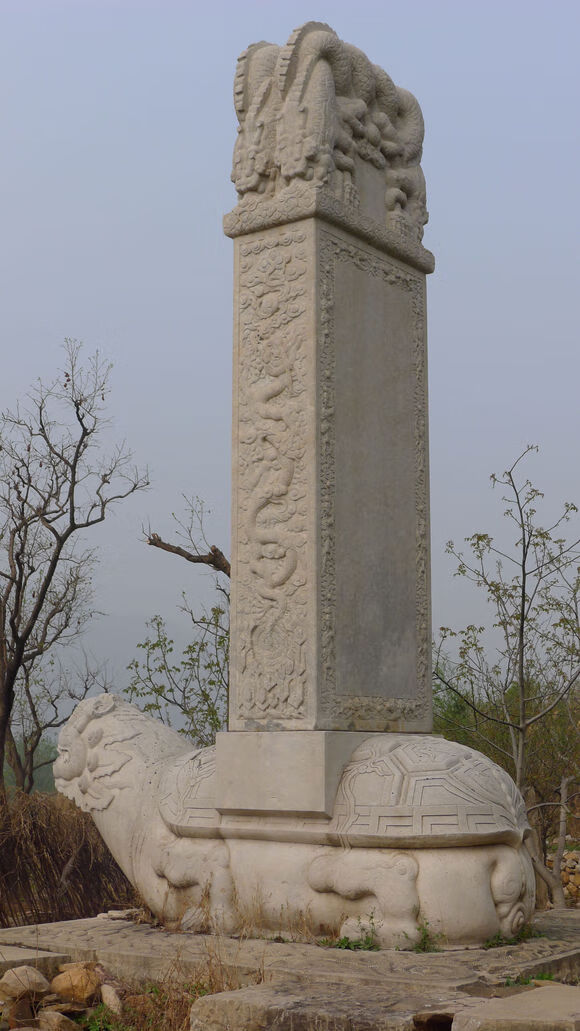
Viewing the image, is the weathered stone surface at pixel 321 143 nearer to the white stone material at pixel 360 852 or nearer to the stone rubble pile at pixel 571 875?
the white stone material at pixel 360 852

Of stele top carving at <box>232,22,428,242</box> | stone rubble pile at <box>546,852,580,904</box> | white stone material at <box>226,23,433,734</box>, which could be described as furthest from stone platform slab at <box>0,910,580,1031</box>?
stone rubble pile at <box>546,852,580,904</box>

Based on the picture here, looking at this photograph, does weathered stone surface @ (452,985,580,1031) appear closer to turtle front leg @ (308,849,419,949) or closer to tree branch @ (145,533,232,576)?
turtle front leg @ (308,849,419,949)

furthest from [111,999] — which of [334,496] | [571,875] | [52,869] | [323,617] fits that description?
[571,875]

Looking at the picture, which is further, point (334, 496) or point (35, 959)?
point (334, 496)

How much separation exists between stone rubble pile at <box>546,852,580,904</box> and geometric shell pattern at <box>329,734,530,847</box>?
465 centimetres

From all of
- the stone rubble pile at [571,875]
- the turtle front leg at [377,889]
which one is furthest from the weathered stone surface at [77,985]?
the stone rubble pile at [571,875]

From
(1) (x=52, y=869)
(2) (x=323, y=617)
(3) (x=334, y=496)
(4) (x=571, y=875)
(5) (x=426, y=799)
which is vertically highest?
(3) (x=334, y=496)

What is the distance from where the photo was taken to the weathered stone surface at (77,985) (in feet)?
15.6

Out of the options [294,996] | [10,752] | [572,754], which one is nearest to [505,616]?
[572,754]

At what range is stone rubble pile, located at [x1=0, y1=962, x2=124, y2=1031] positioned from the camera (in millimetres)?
4465

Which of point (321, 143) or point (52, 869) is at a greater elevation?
point (321, 143)

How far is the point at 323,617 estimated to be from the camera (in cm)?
569

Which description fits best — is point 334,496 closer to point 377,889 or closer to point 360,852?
point 360,852

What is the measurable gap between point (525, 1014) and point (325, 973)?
1192 mm
